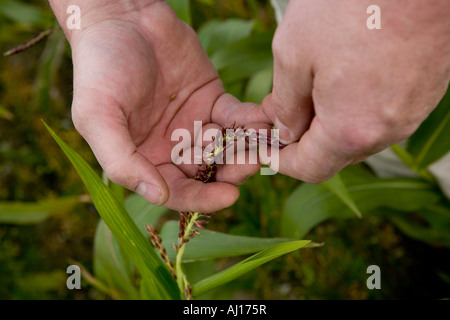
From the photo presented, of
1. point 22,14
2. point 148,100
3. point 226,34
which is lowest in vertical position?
point 148,100

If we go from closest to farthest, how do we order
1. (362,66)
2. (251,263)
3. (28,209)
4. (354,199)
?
(362,66)
(251,263)
(354,199)
(28,209)

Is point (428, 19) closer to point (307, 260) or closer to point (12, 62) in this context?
point (307, 260)

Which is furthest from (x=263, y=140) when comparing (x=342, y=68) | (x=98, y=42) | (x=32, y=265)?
(x=32, y=265)

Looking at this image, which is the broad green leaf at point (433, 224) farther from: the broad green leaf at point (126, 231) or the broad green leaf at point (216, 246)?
the broad green leaf at point (126, 231)

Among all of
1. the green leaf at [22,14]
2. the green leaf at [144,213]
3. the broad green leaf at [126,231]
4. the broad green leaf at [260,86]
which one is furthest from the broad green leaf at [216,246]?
the green leaf at [22,14]

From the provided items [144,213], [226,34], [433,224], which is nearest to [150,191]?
[144,213]

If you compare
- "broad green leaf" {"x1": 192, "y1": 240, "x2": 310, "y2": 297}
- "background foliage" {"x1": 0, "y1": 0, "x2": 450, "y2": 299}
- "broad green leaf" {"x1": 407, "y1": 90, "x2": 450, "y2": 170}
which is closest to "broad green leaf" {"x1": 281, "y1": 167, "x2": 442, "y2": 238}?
"background foliage" {"x1": 0, "y1": 0, "x2": 450, "y2": 299}

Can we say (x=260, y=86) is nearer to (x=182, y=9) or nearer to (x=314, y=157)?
(x=182, y=9)

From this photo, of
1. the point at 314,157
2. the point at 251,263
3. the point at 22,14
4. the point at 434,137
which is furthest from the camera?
the point at 22,14
